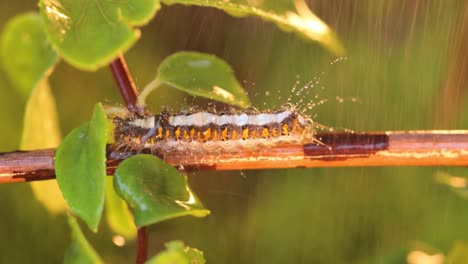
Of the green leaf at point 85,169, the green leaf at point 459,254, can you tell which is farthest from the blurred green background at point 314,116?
the green leaf at point 85,169

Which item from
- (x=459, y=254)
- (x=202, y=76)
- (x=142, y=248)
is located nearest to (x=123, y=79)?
(x=202, y=76)

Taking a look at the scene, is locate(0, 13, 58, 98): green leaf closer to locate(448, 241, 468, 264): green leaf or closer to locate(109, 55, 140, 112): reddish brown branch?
locate(109, 55, 140, 112): reddish brown branch

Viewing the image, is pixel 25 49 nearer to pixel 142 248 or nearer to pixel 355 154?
pixel 142 248

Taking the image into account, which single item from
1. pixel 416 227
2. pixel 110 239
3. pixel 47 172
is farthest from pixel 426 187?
pixel 47 172

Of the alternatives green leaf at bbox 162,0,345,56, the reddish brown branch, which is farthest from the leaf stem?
green leaf at bbox 162,0,345,56

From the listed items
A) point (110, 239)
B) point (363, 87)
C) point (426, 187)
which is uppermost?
point (363, 87)

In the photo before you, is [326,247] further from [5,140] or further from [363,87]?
[5,140]
